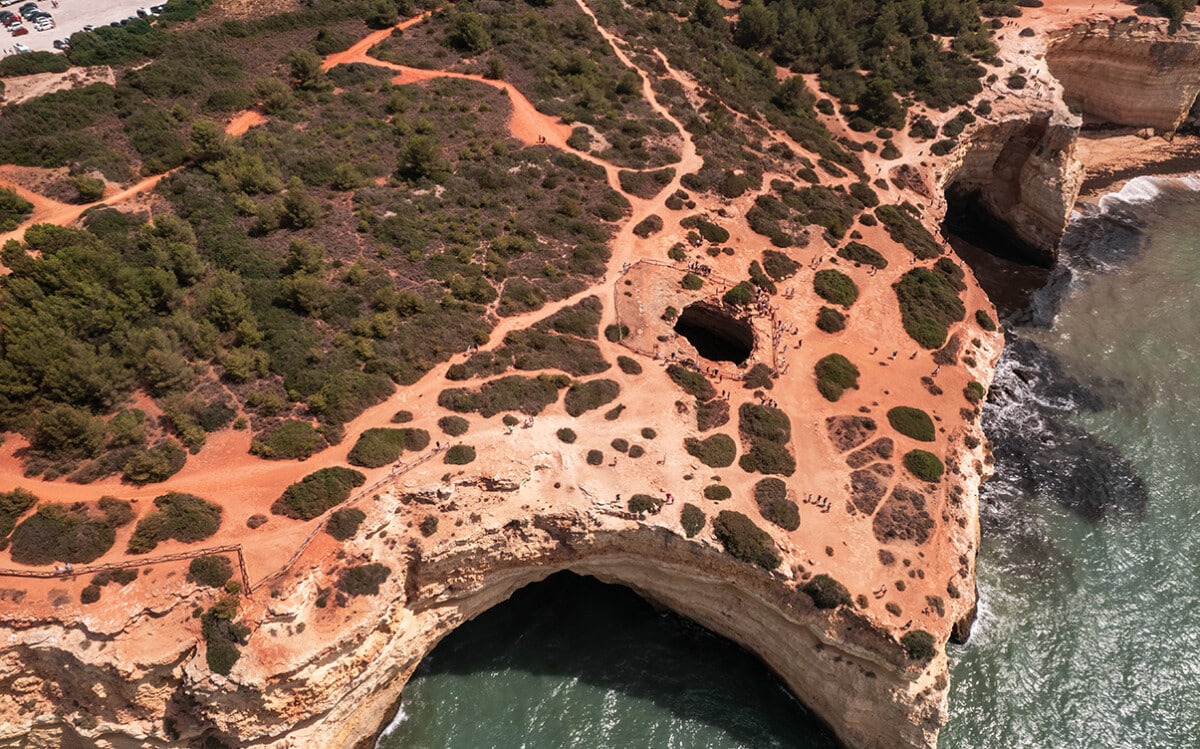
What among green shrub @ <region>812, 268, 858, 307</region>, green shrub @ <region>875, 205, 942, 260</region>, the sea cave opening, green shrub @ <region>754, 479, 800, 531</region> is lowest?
the sea cave opening

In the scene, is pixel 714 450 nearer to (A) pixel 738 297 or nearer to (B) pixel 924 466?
(B) pixel 924 466

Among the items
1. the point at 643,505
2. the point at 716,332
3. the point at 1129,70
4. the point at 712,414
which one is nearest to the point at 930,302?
the point at 716,332

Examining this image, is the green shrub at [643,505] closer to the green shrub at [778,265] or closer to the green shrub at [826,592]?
the green shrub at [826,592]

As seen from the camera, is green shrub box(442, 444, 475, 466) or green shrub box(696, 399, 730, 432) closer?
green shrub box(442, 444, 475, 466)

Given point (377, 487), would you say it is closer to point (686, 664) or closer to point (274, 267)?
point (274, 267)

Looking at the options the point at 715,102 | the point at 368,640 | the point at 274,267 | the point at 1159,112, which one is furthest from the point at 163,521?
the point at 1159,112

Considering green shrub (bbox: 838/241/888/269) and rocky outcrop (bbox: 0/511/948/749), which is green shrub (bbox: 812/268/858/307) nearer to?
green shrub (bbox: 838/241/888/269)

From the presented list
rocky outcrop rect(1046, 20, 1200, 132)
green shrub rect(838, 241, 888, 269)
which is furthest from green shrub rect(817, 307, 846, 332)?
rocky outcrop rect(1046, 20, 1200, 132)

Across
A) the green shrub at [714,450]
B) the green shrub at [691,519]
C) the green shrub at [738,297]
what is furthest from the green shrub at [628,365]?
the green shrub at [691,519]
